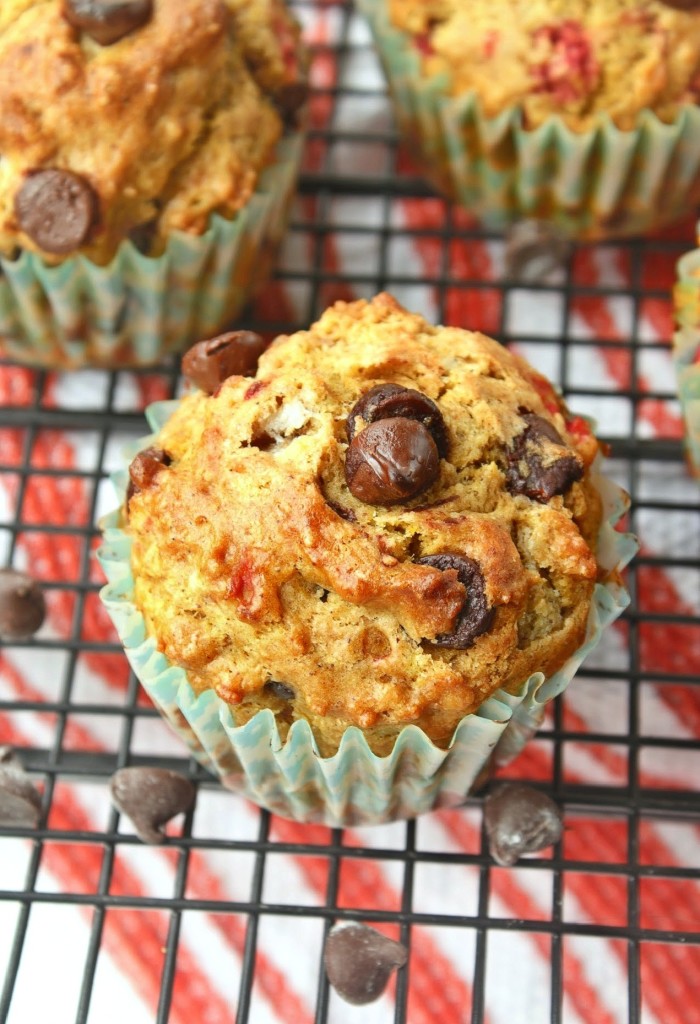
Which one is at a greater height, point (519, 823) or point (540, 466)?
point (540, 466)

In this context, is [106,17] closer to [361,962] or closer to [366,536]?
[366,536]

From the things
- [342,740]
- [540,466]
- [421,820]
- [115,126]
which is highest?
[115,126]

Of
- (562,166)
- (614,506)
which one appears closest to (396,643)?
(614,506)

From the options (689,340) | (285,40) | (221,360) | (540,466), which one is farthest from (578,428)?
(285,40)

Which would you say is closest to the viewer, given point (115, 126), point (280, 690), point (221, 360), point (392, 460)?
point (392, 460)

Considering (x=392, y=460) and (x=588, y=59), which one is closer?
(x=392, y=460)

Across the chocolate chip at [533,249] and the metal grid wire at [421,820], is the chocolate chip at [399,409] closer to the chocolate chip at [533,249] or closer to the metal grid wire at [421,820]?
the metal grid wire at [421,820]
